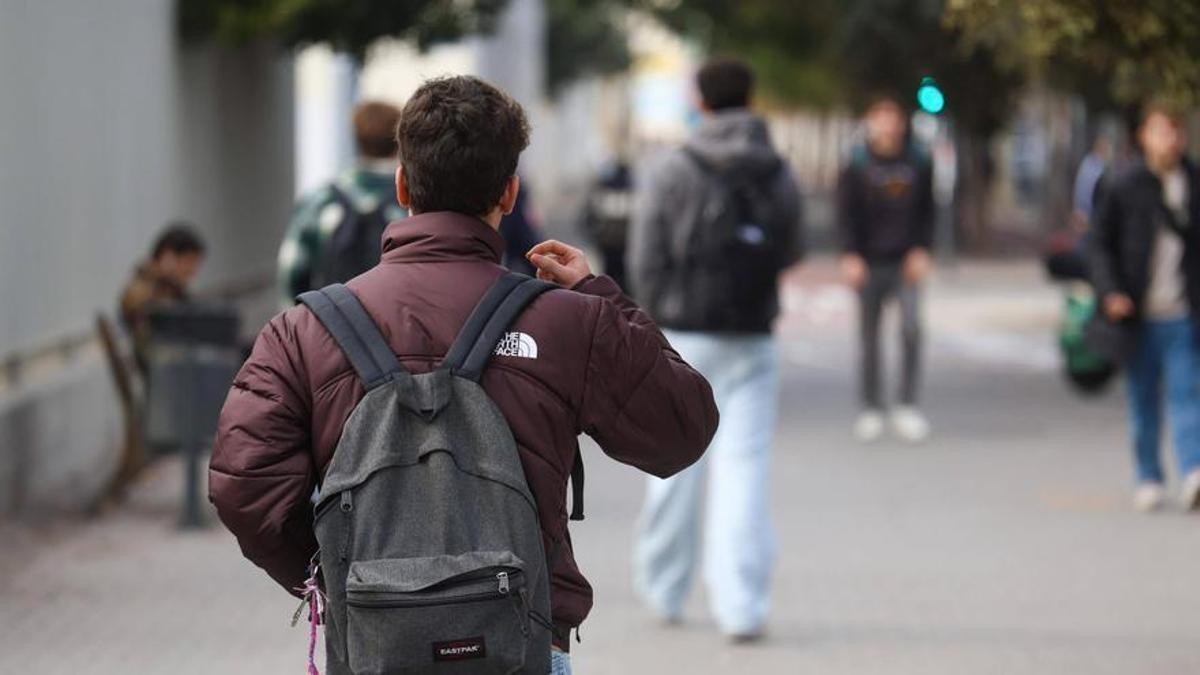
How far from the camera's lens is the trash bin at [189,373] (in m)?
10.2

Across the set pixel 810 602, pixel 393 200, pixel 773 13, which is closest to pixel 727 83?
pixel 393 200

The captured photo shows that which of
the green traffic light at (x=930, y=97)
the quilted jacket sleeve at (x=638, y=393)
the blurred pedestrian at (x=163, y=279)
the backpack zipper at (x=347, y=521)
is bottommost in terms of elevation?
the blurred pedestrian at (x=163, y=279)

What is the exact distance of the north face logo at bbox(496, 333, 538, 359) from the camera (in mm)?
3516

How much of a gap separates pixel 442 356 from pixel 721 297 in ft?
13.7

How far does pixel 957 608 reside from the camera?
816 centimetres

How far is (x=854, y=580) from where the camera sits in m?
8.77

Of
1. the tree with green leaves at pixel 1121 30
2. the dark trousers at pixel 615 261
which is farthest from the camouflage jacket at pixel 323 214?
the dark trousers at pixel 615 261

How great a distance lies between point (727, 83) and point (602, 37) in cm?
5808

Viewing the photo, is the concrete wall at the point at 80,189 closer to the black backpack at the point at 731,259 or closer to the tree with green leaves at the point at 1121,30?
the black backpack at the point at 731,259

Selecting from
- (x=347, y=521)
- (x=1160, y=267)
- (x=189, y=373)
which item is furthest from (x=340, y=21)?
(x=347, y=521)

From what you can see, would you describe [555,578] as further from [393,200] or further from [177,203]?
[177,203]

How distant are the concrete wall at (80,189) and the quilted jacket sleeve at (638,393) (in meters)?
6.71

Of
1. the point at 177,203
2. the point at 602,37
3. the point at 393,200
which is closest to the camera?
the point at 393,200

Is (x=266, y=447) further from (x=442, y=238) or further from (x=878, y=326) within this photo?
(x=878, y=326)
